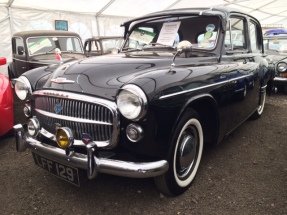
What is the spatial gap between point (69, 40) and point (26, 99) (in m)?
4.41

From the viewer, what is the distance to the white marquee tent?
307 inches

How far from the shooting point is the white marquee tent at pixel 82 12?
7790mm

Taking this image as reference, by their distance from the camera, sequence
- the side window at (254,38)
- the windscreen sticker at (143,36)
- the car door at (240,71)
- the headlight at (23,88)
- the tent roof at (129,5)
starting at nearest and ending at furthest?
the headlight at (23,88)
the car door at (240,71)
the windscreen sticker at (143,36)
the side window at (254,38)
the tent roof at (129,5)

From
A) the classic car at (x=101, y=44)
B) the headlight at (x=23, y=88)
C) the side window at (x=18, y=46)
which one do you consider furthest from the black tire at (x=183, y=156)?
the classic car at (x=101, y=44)

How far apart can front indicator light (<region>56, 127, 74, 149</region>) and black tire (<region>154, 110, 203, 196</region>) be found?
0.70m

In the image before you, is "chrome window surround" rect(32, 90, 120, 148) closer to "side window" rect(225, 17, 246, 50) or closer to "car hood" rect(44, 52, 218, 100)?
"car hood" rect(44, 52, 218, 100)

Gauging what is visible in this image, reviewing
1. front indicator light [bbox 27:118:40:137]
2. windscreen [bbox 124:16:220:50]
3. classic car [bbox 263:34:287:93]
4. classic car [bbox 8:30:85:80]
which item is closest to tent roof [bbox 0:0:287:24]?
classic car [bbox 8:30:85:80]

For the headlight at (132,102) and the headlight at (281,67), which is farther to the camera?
the headlight at (281,67)

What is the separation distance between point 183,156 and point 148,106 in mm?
627

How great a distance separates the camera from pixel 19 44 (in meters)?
5.95

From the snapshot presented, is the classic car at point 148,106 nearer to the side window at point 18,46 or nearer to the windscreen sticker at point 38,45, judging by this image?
the windscreen sticker at point 38,45

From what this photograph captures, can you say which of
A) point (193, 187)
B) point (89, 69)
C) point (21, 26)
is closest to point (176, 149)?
point (193, 187)

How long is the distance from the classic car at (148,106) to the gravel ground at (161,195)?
0.59 feet

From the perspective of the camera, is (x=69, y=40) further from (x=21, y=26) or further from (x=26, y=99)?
(x=26, y=99)
